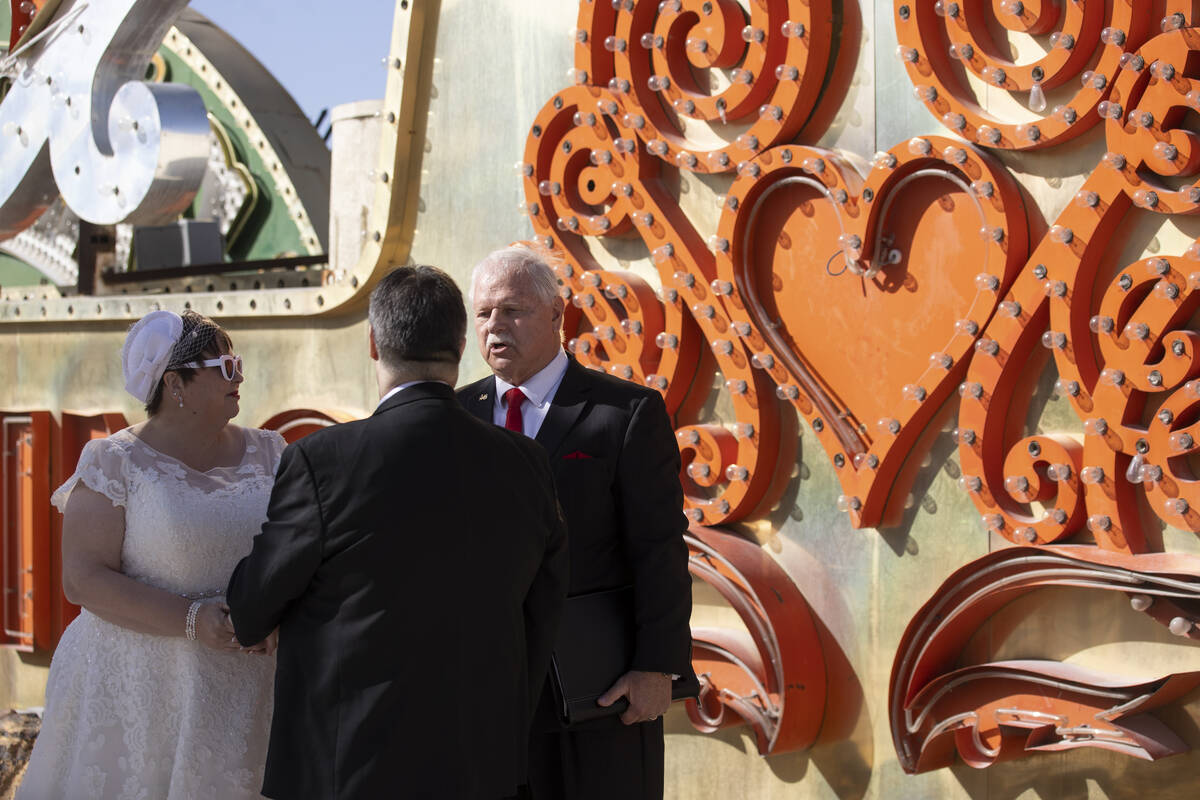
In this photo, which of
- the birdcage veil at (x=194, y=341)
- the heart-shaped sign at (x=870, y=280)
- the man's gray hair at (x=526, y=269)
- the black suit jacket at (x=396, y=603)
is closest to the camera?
the black suit jacket at (x=396, y=603)

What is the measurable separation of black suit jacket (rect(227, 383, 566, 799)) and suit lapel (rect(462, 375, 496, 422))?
672mm

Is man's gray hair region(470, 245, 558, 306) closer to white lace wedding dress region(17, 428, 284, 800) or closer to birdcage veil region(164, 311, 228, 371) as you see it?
birdcage veil region(164, 311, 228, 371)

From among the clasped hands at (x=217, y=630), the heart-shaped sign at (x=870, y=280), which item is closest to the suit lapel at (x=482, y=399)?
the clasped hands at (x=217, y=630)

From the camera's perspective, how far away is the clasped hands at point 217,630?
2.77 metres

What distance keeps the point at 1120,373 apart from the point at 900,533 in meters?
0.80

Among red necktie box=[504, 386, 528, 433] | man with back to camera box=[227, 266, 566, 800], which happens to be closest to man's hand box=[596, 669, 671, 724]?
man with back to camera box=[227, 266, 566, 800]

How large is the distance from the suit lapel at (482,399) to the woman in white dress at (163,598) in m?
0.48

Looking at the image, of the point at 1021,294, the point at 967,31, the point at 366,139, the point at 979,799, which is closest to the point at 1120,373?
the point at 1021,294

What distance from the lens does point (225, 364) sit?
114 inches

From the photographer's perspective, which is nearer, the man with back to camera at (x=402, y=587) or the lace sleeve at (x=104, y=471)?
the man with back to camera at (x=402, y=587)

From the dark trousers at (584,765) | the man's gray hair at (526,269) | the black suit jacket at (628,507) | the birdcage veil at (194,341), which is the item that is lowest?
the dark trousers at (584,765)

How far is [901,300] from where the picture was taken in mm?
3676

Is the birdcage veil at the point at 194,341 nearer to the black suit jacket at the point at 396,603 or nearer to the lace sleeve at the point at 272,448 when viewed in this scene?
the lace sleeve at the point at 272,448

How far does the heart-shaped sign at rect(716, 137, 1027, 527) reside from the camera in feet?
11.4
